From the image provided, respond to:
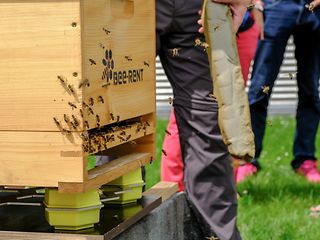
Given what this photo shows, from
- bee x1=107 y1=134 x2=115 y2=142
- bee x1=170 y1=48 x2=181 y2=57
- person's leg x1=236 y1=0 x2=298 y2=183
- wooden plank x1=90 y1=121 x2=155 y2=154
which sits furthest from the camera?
person's leg x1=236 y1=0 x2=298 y2=183

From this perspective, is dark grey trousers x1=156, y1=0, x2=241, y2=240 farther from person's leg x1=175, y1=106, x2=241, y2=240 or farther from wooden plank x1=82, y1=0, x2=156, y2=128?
wooden plank x1=82, y1=0, x2=156, y2=128

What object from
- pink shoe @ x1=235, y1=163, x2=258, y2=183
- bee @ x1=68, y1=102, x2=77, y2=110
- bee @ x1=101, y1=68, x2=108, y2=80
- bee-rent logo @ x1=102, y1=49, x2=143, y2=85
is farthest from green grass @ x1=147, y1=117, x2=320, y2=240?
bee @ x1=68, y1=102, x2=77, y2=110

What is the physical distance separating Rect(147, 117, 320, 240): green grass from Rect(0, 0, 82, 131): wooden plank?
1216 mm

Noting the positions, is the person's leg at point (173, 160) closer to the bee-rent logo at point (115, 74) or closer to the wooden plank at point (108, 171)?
the wooden plank at point (108, 171)

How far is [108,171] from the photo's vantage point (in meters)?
3.32

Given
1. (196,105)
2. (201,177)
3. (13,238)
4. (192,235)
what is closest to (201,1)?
(196,105)

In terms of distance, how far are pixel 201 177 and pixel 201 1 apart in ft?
2.58

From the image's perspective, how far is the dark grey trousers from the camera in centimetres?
399

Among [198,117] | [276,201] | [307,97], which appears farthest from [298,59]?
[198,117]

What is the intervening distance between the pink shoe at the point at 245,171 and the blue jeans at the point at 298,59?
96 millimetres

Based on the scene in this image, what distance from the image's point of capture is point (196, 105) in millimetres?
4000

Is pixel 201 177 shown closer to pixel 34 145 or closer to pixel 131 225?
pixel 131 225

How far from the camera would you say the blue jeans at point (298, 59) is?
617 centimetres

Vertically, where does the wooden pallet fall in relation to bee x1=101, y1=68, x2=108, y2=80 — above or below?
below
